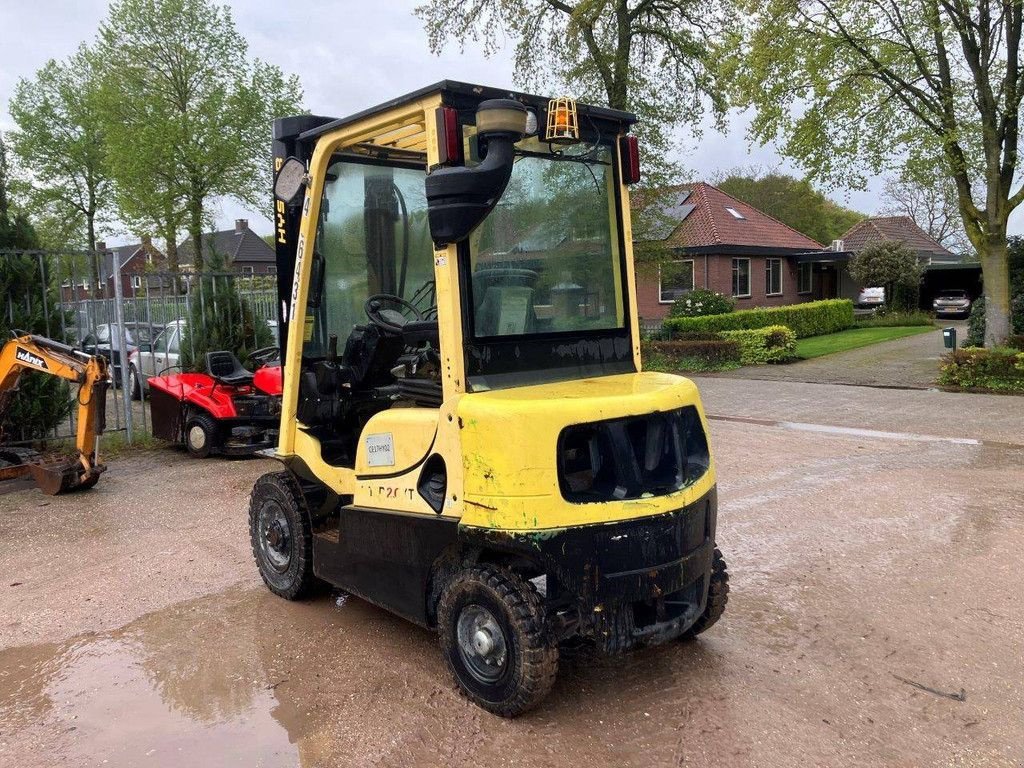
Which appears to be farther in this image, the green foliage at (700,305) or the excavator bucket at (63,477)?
the green foliage at (700,305)

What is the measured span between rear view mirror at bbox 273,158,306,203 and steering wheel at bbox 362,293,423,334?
686mm

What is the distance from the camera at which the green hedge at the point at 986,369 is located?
1316cm

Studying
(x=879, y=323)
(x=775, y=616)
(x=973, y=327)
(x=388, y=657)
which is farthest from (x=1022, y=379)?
(x=879, y=323)

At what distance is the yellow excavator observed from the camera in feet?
24.3

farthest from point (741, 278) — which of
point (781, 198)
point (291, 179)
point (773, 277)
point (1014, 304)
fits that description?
point (291, 179)

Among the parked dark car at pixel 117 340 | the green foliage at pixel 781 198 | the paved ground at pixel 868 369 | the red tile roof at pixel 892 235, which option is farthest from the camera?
the green foliage at pixel 781 198

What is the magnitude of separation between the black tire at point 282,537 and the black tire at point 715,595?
2.19 meters

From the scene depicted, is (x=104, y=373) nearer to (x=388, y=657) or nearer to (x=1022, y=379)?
(x=388, y=657)

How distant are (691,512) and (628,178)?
1.73m

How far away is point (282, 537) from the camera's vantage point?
492 cm

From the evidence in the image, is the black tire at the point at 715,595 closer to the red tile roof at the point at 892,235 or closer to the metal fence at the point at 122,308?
the metal fence at the point at 122,308

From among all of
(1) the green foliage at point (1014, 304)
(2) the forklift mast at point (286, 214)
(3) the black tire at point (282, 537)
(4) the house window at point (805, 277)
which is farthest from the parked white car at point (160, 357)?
(4) the house window at point (805, 277)

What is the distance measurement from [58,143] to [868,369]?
3362 centimetres

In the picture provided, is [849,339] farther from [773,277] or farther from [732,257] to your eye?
[773,277]
